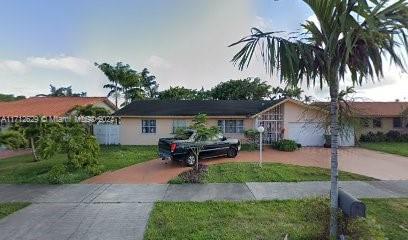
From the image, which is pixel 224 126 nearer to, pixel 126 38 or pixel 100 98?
pixel 126 38

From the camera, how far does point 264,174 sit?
13.2 metres

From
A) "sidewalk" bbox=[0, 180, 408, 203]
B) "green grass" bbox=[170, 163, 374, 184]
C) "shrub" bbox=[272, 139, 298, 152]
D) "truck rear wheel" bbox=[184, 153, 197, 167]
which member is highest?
"shrub" bbox=[272, 139, 298, 152]

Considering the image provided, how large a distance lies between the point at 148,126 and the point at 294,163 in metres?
12.1

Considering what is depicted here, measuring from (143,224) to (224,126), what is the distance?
1710 centimetres

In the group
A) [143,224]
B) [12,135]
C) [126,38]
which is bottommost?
[143,224]

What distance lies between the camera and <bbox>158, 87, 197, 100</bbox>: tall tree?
153 ft

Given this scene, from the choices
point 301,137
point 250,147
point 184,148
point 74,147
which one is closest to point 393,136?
point 301,137

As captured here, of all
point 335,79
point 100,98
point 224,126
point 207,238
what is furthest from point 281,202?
point 100,98

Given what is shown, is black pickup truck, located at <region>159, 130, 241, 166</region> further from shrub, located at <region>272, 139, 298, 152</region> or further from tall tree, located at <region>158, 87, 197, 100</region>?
tall tree, located at <region>158, 87, 197, 100</region>

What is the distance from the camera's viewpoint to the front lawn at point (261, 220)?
20.8 ft

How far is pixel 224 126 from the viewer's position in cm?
2442

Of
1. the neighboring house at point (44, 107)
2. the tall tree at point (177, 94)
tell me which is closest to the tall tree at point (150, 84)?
the tall tree at point (177, 94)

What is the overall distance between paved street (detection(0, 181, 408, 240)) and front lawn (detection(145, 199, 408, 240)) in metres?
0.61

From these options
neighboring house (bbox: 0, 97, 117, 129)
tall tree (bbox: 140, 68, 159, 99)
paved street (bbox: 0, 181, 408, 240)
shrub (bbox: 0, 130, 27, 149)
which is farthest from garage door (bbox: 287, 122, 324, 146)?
tall tree (bbox: 140, 68, 159, 99)
